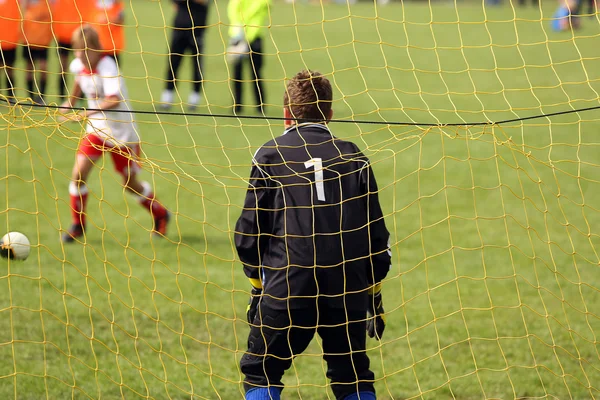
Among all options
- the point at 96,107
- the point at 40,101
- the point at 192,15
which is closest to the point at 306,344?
the point at 96,107

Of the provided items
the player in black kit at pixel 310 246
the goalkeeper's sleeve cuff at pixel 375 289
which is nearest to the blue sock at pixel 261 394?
the player in black kit at pixel 310 246

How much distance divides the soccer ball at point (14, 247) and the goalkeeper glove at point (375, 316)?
6.56 ft

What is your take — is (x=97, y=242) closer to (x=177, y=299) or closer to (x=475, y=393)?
(x=177, y=299)

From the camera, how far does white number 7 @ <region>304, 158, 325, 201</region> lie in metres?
3.41

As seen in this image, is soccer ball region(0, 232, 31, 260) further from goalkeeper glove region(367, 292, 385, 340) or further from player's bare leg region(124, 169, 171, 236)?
player's bare leg region(124, 169, 171, 236)

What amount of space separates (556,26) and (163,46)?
405 inches

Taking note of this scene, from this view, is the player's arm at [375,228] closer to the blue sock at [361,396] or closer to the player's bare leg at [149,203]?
the blue sock at [361,396]

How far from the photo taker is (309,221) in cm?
339

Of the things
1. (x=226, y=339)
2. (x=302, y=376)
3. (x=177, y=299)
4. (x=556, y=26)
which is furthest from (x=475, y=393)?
(x=556, y=26)

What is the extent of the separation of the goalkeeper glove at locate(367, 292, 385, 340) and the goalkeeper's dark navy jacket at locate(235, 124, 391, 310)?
0.59ft

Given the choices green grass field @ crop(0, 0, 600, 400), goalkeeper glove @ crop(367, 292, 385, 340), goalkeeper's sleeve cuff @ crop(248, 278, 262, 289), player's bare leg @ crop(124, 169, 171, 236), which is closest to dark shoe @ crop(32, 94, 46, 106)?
green grass field @ crop(0, 0, 600, 400)

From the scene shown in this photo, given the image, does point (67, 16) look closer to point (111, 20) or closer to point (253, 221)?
point (111, 20)

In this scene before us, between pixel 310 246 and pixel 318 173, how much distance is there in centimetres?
31

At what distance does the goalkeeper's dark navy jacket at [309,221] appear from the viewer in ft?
11.1
